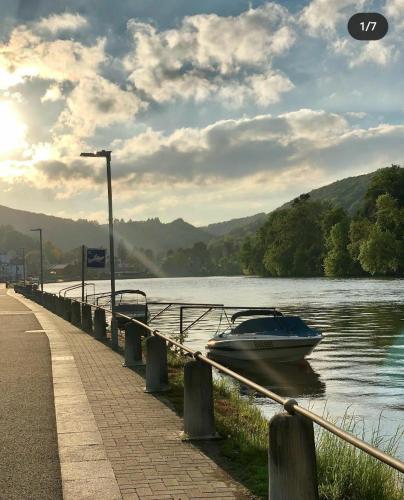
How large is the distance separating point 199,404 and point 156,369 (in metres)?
3.57

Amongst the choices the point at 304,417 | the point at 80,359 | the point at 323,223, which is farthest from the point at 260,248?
the point at 304,417

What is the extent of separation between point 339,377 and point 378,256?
8878cm

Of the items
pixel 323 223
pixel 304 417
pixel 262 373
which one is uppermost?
pixel 323 223

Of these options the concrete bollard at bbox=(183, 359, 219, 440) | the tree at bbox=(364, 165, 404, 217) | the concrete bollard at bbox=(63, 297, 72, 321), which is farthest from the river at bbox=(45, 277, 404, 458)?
the tree at bbox=(364, 165, 404, 217)

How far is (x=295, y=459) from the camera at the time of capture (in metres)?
5.44

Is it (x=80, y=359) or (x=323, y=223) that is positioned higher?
(x=323, y=223)

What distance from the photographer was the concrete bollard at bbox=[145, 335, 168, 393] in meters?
11.9

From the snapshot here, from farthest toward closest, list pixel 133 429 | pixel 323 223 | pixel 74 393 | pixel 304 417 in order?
pixel 323 223 < pixel 74 393 < pixel 133 429 < pixel 304 417

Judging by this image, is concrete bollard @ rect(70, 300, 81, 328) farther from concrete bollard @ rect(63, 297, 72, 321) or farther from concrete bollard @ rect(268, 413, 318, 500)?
concrete bollard @ rect(268, 413, 318, 500)

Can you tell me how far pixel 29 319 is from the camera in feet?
113

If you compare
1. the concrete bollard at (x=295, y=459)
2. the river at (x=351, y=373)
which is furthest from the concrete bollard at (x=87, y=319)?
the concrete bollard at (x=295, y=459)

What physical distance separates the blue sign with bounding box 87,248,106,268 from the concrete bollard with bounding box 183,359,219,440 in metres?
19.1

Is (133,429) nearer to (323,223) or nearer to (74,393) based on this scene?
(74,393)

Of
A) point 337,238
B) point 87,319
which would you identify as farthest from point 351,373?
point 337,238
